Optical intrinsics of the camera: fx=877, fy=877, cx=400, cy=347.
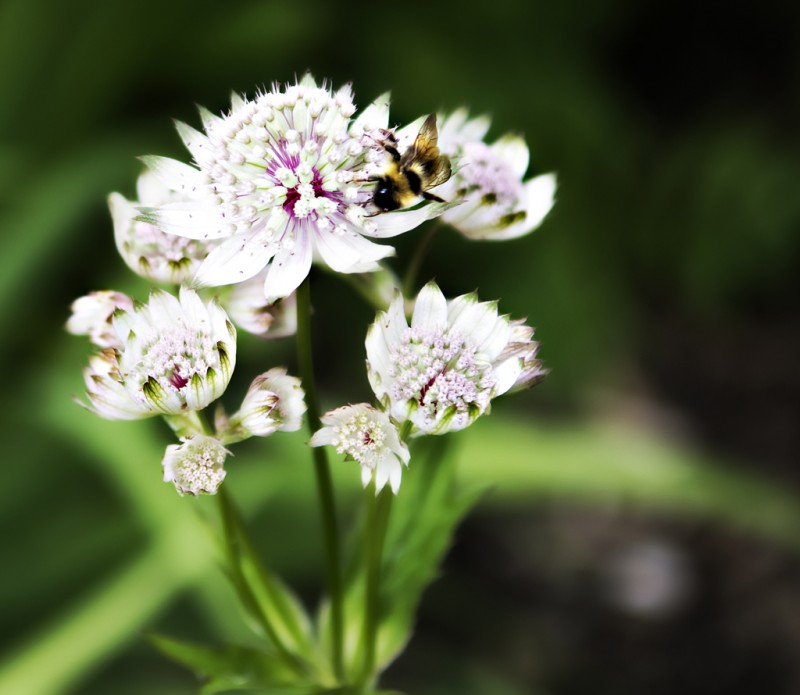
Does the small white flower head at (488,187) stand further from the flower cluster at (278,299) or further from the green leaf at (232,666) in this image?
the green leaf at (232,666)

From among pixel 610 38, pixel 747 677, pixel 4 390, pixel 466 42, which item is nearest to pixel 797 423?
pixel 747 677

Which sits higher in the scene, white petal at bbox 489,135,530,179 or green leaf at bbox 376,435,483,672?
white petal at bbox 489,135,530,179

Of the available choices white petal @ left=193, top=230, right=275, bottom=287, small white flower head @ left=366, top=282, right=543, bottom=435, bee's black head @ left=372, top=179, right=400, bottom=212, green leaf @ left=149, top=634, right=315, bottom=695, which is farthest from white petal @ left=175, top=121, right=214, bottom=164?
green leaf @ left=149, top=634, right=315, bottom=695

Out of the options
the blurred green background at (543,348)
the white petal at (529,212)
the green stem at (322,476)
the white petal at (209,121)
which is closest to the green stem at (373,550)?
the green stem at (322,476)

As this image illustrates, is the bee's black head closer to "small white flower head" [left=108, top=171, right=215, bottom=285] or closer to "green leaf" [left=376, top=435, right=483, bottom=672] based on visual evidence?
"small white flower head" [left=108, top=171, right=215, bottom=285]

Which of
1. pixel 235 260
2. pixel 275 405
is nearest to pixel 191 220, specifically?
pixel 235 260

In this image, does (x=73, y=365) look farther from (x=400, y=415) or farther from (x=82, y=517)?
(x=400, y=415)

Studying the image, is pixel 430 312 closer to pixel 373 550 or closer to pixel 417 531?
pixel 373 550
